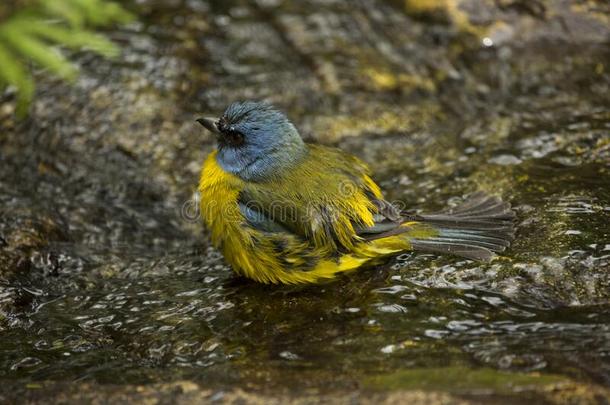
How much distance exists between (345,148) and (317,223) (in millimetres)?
1847

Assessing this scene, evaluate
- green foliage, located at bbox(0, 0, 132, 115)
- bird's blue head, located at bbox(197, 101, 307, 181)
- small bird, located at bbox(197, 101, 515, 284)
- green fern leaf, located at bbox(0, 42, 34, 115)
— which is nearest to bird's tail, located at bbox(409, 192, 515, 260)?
small bird, located at bbox(197, 101, 515, 284)

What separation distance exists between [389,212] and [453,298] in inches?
32.4

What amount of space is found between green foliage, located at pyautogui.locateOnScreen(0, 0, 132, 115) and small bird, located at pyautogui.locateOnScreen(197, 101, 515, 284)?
6.15 feet

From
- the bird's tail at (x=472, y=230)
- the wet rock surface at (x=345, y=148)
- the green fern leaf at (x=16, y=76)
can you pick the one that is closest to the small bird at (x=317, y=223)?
the bird's tail at (x=472, y=230)

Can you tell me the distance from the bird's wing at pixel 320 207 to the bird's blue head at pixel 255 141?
0.40 ft

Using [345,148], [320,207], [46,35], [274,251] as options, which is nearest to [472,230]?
[320,207]

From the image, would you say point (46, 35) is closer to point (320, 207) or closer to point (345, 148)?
A: point (345, 148)

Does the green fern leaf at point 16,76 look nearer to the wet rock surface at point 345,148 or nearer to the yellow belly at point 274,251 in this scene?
the wet rock surface at point 345,148

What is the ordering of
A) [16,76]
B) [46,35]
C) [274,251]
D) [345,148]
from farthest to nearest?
[345,148] < [46,35] < [16,76] < [274,251]

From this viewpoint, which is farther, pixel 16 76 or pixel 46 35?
pixel 46 35

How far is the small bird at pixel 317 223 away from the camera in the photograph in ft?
15.2

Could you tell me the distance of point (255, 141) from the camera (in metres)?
5.02

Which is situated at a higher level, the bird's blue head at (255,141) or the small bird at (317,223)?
the bird's blue head at (255,141)

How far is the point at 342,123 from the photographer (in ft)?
21.7
